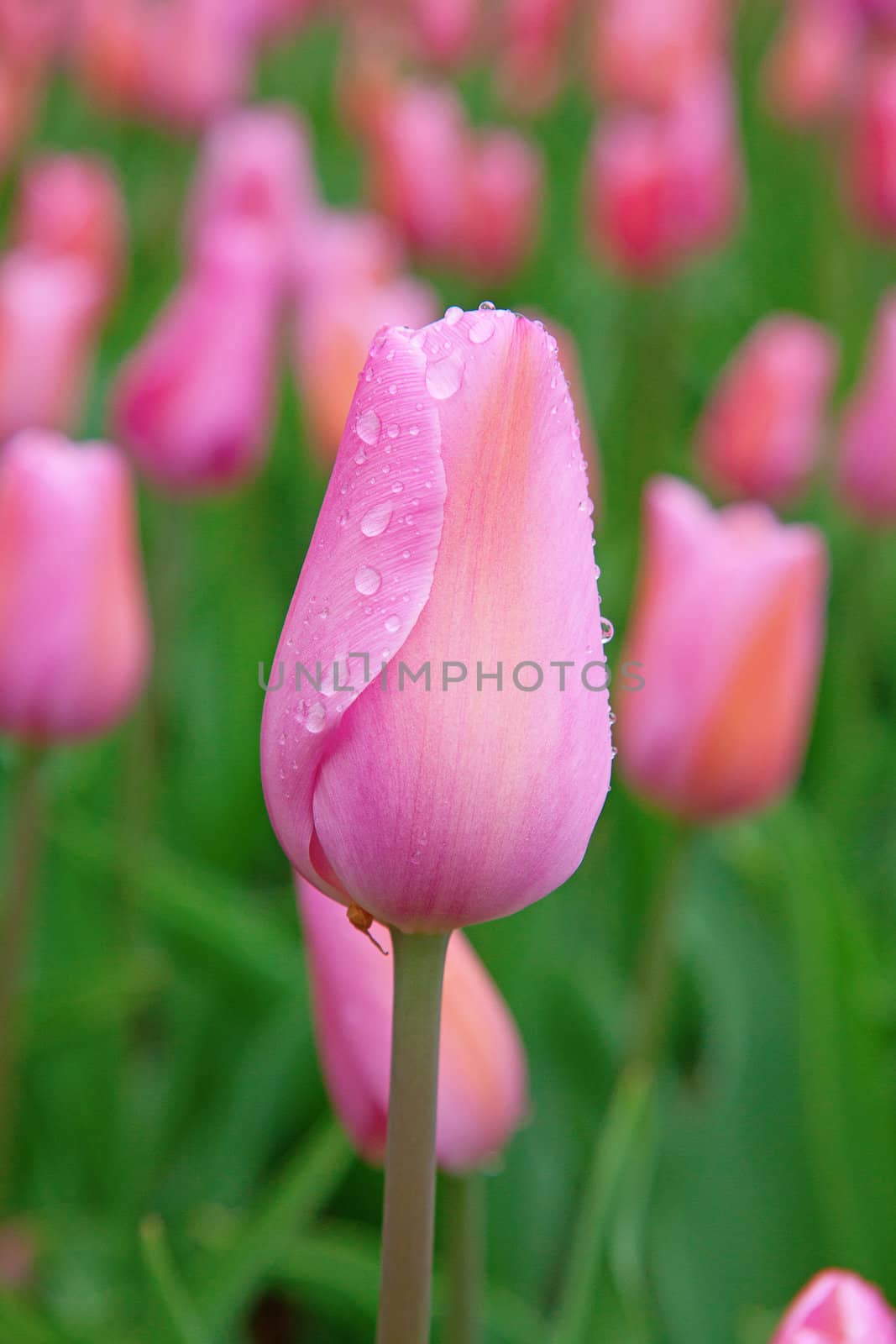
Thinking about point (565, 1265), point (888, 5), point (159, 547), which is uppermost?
point (888, 5)

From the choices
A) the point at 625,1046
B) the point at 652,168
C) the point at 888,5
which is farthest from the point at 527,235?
the point at 625,1046

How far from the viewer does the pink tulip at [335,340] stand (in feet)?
4.38

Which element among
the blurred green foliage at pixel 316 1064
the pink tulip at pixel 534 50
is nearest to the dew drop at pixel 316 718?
the blurred green foliage at pixel 316 1064

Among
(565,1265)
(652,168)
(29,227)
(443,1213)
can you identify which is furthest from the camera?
(652,168)

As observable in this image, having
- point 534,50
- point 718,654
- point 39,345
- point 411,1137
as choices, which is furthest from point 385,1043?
point 534,50

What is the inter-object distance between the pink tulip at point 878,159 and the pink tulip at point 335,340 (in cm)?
67

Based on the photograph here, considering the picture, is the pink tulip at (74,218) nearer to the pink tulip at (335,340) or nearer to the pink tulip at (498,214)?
the pink tulip at (335,340)

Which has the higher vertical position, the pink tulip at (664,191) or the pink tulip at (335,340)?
the pink tulip at (664,191)

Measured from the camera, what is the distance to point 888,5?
1.97m

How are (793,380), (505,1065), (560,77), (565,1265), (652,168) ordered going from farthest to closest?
(560,77), (652,168), (793,380), (565,1265), (505,1065)

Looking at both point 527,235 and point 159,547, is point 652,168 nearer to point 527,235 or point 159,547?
point 527,235

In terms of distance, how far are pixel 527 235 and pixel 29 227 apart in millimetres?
644

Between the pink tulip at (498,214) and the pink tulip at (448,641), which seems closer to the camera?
the pink tulip at (448,641)

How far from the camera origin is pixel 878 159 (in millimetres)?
1864
